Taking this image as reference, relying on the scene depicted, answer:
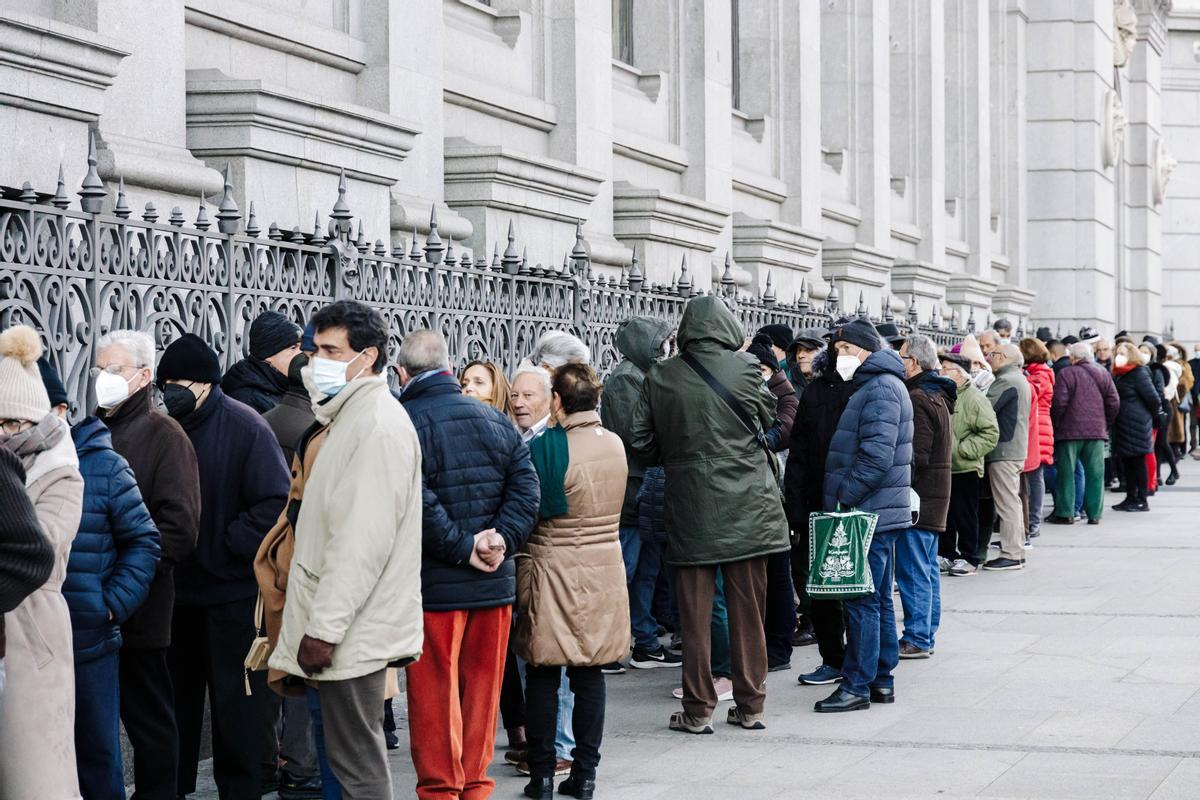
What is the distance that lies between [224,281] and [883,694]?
3662 mm

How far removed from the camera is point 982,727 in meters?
8.21

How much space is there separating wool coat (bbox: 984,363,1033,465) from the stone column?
16.2 m

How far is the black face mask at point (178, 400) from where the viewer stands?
259 inches

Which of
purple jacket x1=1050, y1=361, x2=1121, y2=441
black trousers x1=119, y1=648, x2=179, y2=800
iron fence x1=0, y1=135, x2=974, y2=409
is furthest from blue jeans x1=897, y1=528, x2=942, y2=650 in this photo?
purple jacket x1=1050, y1=361, x2=1121, y2=441

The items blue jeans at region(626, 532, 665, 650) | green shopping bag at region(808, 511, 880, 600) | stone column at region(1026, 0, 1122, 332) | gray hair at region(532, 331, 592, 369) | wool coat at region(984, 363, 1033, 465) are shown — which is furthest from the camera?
stone column at region(1026, 0, 1122, 332)

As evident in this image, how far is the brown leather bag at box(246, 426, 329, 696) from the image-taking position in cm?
584

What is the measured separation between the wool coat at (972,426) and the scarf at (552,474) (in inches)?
255

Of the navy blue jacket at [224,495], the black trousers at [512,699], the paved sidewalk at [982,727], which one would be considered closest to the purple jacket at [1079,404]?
the paved sidewalk at [982,727]

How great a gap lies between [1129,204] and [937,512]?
26.8 metres

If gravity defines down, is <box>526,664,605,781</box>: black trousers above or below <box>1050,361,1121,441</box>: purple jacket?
below

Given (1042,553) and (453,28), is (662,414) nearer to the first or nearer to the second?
(453,28)

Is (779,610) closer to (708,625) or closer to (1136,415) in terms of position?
(708,625)

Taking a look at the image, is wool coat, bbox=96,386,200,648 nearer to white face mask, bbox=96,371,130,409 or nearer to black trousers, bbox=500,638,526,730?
white face mask, bbox=96,371,130,409

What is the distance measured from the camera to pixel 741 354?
8258mm
